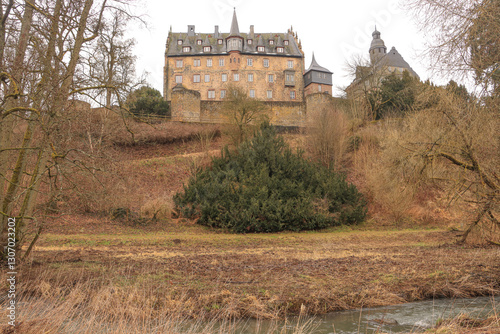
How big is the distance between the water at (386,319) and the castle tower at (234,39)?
54948 millimetres

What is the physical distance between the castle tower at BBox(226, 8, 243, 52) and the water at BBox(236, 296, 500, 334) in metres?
54.9

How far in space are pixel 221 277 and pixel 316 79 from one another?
54.9 m

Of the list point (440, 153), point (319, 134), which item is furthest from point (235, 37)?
point (440, 153)

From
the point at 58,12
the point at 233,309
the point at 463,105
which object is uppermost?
the point at 58,12

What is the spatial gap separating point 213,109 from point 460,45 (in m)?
37.2

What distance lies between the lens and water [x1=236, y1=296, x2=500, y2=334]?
600 centimetres

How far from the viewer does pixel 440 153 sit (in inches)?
417

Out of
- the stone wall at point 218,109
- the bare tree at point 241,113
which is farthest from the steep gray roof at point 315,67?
the bare tree at point 241,113

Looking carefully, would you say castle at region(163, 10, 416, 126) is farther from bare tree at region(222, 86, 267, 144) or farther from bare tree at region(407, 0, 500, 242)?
bare tree at region(407, 0, 500, 242)

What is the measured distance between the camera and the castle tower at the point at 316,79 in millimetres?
59750

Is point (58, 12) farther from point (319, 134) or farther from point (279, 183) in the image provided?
point (319, 134)

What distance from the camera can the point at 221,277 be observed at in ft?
27.4

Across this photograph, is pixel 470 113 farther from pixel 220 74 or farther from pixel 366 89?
pixel 220 74

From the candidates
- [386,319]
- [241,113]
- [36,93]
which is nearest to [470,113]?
[386,319]
